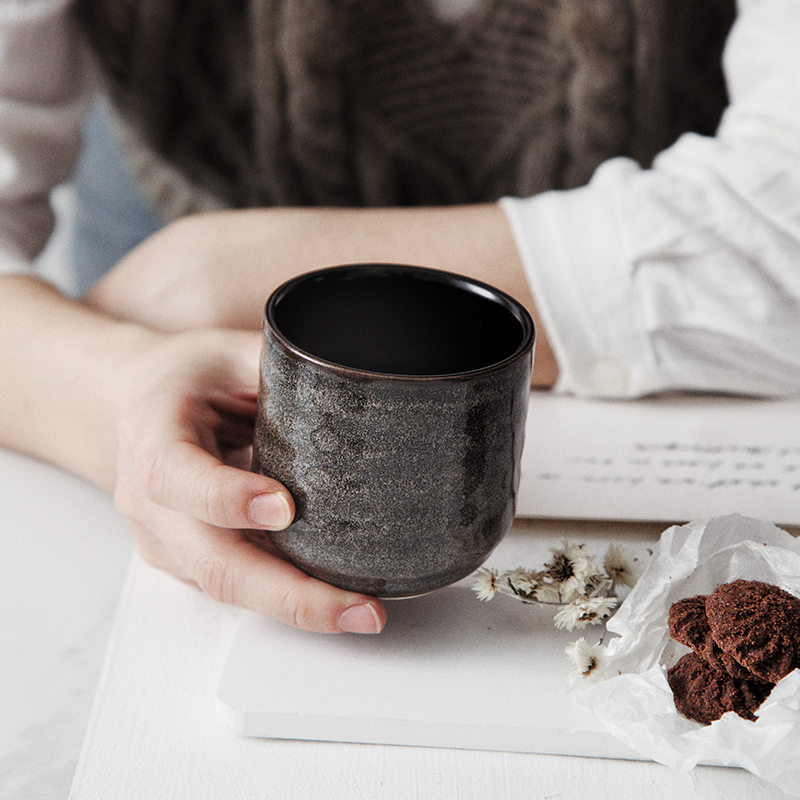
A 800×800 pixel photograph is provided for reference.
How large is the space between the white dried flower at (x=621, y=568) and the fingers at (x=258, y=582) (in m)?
0.10

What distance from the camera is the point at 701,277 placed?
44 cm

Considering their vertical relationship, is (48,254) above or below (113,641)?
below

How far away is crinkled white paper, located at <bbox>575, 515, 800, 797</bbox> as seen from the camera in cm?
27

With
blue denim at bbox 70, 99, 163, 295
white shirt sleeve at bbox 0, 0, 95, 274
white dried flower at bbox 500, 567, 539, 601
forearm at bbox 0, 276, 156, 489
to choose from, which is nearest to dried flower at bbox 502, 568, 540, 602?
white dried flower at bbox 500, 567, 539, 601

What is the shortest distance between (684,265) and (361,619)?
26 cm

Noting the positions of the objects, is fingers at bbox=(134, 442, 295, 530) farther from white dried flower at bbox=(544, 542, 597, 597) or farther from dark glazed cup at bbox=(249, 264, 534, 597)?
white dried flower at bbox=(544, 542, 597, 597)

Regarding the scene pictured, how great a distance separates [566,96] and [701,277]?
279 millimetres

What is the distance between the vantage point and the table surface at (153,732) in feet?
0.96

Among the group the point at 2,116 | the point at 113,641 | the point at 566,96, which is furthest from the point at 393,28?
the point at 113,641

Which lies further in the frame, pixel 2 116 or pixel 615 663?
pixel 2 116

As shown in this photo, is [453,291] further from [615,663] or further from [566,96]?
[566,96]

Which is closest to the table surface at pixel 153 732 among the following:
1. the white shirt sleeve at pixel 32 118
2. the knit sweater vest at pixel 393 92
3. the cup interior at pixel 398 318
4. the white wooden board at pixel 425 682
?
the white wooden board at pixel 425 682

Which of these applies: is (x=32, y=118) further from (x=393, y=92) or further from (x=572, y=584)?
A: (x=572, y=584)

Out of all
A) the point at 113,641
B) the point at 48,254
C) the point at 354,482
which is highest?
the point at 354,482
